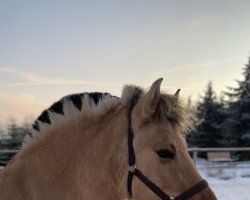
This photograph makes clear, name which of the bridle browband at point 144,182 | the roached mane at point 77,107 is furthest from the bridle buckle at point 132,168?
the roached mane at point 77,107

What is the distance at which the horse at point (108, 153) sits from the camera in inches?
114

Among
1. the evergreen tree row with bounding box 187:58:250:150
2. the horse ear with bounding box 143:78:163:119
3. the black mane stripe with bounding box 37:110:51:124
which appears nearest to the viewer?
the horse ear with bounding box 143:78:163:119

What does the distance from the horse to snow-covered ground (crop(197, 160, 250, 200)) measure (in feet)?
29.6

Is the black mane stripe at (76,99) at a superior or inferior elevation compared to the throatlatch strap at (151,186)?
superior

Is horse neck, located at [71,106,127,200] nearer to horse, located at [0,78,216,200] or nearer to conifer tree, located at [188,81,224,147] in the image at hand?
horse, located at [0,78,216,200]

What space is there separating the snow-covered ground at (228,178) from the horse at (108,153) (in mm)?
9020

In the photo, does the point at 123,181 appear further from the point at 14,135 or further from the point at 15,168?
the point at 14,135

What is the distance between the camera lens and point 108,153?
10.4 ft

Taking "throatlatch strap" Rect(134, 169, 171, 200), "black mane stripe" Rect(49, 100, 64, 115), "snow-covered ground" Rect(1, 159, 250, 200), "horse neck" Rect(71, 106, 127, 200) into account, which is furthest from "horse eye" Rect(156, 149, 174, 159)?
"snow-covered ground" Rect(1, 159, 250, 200)

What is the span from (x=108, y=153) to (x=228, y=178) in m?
13.7

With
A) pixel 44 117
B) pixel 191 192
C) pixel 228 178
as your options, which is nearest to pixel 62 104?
pixel 44 117

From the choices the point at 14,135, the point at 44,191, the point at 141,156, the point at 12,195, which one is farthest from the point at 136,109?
the point at 14,135

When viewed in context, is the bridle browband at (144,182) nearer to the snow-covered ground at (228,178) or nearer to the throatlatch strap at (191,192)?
the throatlatch strap at (191,192)

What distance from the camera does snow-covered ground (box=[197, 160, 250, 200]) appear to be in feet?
39.9
